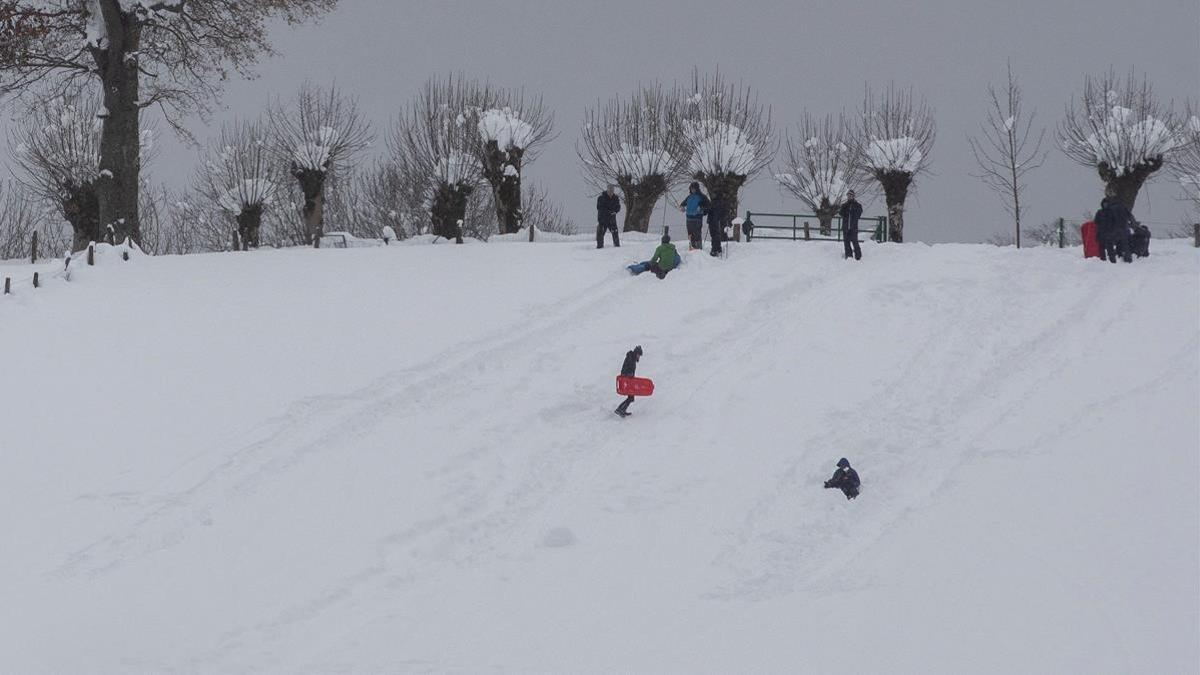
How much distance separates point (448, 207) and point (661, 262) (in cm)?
1645

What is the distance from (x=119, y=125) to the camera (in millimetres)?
22078

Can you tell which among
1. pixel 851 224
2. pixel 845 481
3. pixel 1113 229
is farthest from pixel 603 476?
pixel 1113 229

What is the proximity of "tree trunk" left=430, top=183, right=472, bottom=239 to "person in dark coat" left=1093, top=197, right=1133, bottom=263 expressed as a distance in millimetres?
18615

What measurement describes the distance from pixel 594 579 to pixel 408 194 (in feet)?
137

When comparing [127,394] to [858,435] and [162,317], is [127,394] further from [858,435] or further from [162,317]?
[858,435]

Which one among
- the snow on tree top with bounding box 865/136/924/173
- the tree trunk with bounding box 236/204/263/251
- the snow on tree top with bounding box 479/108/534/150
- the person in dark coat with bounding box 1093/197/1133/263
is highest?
the snow on tree top with bounding box 479/108/534/150

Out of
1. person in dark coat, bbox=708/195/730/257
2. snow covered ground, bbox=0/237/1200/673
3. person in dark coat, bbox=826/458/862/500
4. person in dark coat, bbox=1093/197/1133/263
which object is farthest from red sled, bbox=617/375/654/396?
person in dark coat, bbox=1093/197/1133/263

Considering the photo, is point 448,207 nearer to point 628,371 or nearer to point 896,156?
point 896,156

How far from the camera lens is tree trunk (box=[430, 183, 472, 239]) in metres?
33.2

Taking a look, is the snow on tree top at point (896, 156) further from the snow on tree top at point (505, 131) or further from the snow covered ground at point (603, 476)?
the snow covered ground at point (603, 476)

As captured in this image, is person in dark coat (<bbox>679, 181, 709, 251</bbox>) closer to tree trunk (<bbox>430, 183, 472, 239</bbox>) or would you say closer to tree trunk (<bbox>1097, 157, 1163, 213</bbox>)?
tree trunk (<bbox>430, 183, 472, 239</bbox>)

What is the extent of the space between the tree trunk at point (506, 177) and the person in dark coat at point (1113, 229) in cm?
1651

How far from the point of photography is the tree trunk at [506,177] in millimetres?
31359

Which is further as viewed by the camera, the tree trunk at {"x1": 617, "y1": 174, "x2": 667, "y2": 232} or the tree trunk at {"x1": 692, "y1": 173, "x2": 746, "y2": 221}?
the tree trunk at {"x1": 617, "y1": 174, "x2": 667, "y2": 232}
